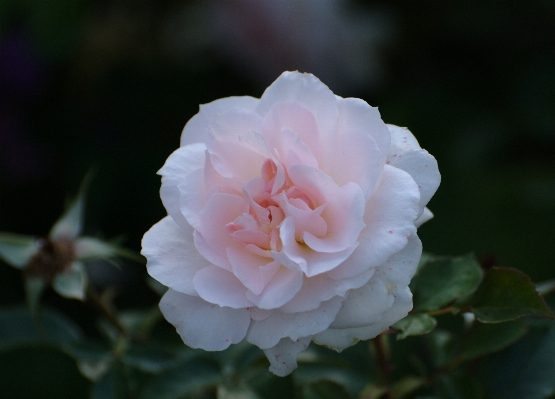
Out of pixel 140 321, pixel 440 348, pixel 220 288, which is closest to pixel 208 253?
pixel 220 288

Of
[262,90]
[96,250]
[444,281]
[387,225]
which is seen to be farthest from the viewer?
[262,90]

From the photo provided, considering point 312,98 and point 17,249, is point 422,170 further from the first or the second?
point 17,249

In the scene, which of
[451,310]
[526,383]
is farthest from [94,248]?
[526,383]

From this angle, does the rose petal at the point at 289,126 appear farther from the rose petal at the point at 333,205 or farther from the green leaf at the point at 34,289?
the green leaf at the point at 34,289

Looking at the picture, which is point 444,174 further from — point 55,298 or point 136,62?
point 55,298

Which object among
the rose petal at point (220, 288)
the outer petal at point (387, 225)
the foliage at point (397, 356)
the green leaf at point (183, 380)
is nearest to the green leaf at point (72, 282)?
the foliage at point (397, 356)
